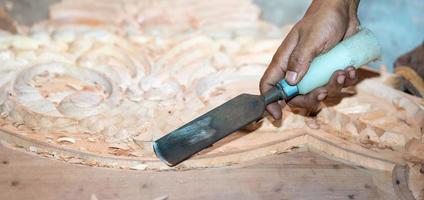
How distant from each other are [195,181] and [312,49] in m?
0.59

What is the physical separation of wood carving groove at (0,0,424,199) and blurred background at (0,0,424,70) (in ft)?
2.60

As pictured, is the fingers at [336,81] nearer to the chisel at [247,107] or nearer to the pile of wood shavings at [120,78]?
the chisel at [247,107]

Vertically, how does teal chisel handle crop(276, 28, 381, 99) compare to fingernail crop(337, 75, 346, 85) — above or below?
above

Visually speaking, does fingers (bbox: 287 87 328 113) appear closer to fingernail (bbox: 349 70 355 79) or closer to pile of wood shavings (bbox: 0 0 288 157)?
fingernail (bbox: 349 70 355 79)

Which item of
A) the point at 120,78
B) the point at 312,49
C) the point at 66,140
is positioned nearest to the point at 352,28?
the point at 312,49

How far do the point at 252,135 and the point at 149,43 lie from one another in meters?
0.76

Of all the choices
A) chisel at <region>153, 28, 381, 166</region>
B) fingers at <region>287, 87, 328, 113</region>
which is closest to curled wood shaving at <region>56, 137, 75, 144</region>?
chisel at <region>153, 28, 381, 166</region>

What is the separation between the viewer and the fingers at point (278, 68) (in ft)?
5.68

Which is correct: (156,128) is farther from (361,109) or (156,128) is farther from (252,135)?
(361,109)

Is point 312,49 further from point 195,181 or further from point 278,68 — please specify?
point 195,181

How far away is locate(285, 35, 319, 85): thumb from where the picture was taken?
163cm

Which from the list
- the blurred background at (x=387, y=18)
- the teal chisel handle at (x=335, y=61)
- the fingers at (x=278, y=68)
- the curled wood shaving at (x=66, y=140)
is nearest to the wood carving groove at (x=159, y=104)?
the curled wood shaving at (x=66, y=140)

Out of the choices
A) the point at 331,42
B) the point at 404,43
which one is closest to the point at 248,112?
the point at 331,42

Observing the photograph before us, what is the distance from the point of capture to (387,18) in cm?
333
